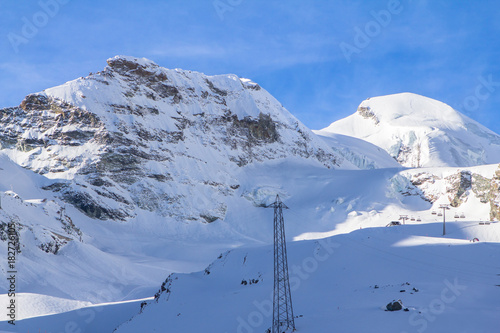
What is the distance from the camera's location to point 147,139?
111 meters

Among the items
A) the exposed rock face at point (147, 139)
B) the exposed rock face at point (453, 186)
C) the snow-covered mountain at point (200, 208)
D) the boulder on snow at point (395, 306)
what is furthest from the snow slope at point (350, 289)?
the exposed rock face at point (147, 139)

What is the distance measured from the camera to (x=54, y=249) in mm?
61031

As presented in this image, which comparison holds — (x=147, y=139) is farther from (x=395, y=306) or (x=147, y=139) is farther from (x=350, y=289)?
(x=395, y=306)

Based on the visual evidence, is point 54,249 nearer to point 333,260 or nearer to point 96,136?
point 333,260

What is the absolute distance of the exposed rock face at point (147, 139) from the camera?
9869 centimetres

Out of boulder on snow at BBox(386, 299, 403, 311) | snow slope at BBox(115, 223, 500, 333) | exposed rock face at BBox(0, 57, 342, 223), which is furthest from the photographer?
exposed rock face at BBox(0, 57, 342, 223)

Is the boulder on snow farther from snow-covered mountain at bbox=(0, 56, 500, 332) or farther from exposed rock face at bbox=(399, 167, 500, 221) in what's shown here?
exposed rock face at bbox=(399, 167, 500, 221)

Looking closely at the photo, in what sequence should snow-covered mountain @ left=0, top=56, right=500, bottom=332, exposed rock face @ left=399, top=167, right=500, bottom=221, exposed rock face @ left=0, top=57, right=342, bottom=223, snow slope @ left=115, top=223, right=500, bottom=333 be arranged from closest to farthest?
snow slope @ left=115, top=223, right=500, bottom=333 → snow-covered mountain @ left=0, top=56, right=500, bottom=332 → exposed rock face @ left=399, top=167, right=500, bottom=221 → exposed rock face @ left=0, top=57, right=342, bottom=223

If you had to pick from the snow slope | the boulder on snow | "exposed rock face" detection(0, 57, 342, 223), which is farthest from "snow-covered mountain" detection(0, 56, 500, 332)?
the boulder on snow

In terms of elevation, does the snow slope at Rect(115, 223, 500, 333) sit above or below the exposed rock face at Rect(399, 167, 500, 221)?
below

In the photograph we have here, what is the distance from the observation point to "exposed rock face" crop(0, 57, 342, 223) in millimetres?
98688

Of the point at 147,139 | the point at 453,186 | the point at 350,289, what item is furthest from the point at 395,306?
the point at 147,139

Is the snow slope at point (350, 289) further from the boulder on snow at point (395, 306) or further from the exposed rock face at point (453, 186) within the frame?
the exposed rock face at point (453, 186)

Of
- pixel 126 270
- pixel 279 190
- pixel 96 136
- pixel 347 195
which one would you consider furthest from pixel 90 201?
pixel 347 195
